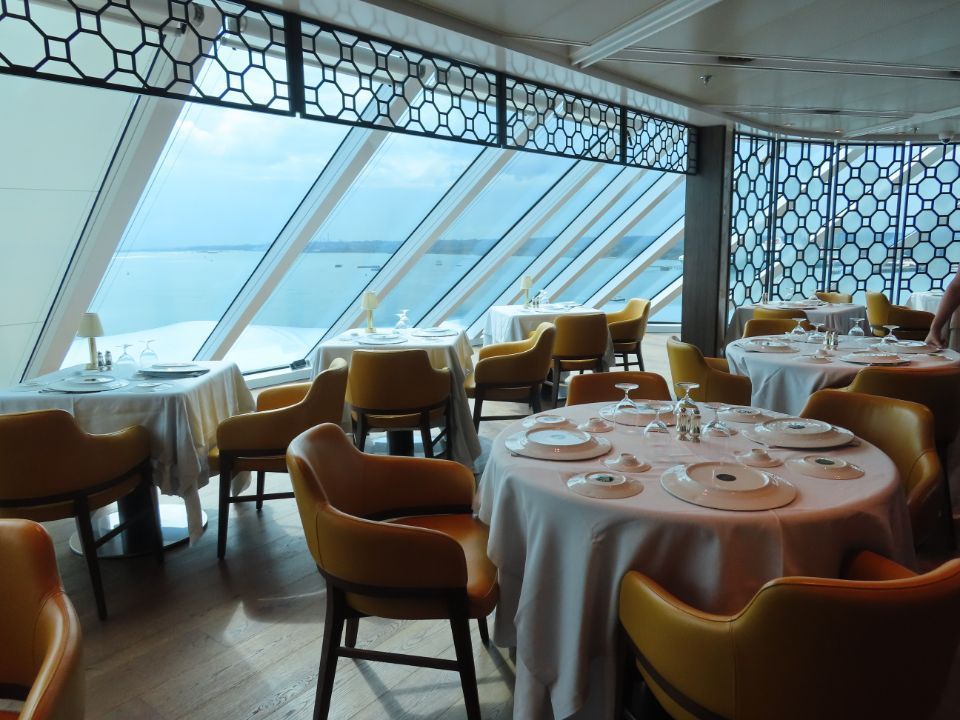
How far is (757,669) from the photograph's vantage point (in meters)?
1.42

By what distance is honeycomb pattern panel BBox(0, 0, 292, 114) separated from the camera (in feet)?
11.6

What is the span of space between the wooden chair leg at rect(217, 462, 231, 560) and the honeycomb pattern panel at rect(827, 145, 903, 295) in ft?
31.9

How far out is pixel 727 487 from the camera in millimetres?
1921

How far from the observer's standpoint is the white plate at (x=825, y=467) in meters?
2.05

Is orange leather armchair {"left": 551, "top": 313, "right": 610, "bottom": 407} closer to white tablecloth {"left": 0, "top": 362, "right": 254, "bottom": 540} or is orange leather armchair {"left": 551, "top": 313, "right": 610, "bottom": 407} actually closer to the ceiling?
the ceiling

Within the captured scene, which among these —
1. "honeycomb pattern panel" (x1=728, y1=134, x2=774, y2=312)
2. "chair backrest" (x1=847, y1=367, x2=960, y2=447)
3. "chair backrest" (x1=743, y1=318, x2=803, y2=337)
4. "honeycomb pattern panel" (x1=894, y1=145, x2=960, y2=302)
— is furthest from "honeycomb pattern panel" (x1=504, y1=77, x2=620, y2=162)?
"honeycomb pattern panel" (x1=894, y1=145, x2=960, y2=302)

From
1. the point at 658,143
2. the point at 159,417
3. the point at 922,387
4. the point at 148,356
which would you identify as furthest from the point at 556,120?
the point at 159,417

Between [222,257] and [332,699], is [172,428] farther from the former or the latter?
[222,257]

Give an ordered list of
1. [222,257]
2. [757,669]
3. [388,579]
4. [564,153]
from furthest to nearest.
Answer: [222,257] → [564,153] → [388,579] → [757,669]

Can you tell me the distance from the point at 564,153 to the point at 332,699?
5128 mm

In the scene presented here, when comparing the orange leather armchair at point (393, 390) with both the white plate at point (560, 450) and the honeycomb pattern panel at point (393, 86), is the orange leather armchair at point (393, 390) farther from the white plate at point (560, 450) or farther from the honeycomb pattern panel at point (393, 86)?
the white plate at point (560, 450)

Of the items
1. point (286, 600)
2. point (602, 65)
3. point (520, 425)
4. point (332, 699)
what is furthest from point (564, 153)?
point (332, 699)

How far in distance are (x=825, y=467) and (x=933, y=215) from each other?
33.2 ft

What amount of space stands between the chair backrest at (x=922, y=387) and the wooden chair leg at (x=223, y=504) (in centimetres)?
343
